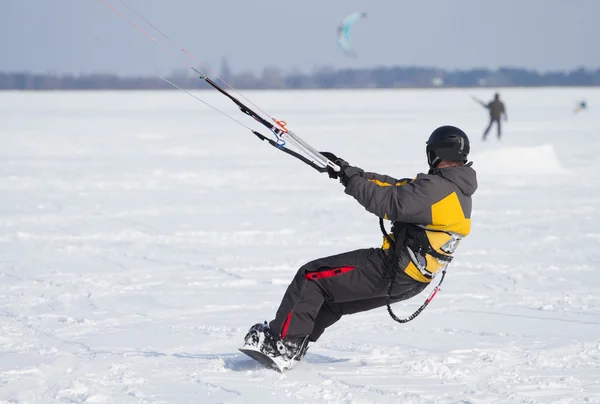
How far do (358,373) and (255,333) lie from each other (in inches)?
22.1

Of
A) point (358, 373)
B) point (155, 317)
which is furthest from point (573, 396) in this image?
point (155, 317)

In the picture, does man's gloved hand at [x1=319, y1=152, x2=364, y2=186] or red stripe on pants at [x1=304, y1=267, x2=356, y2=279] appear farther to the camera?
red stripe on pants at [x1=304, y1=267, x2=356, y2=279]

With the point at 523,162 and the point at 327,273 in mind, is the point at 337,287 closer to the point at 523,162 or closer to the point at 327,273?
the point at 327,273

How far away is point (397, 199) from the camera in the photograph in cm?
371

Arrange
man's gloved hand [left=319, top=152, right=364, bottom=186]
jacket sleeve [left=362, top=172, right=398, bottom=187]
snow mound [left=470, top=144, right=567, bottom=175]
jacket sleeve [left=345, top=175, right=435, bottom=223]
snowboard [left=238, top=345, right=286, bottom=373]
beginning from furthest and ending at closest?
snow mound [left=470, top=144, right=567, bottom=175]
snowboard [left=238, top=345, right=286, bottom=373]
jacket sleeve [left=362, top=172, right=398, bottom=187]
man's gloved hand [left=319, top=152, right=364, bottom=186]
jacket sleeve [left=345, top=175, right=435, bottom=223]

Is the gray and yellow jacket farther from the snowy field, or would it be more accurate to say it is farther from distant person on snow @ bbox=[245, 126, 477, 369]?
the snowy field

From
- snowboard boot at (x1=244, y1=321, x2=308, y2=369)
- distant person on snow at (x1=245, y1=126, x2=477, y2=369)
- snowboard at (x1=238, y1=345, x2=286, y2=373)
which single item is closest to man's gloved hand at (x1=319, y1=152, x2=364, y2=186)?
distant person on snow at (x1=245, y1=126, x2=477, y2=369)

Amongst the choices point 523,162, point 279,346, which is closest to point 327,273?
point 279,346

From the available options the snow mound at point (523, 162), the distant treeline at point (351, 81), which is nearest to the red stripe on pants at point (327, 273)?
the snow mound at point (523, 162)

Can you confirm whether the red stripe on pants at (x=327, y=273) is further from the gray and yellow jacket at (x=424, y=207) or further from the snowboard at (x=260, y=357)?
the snowboard at (x=260, y=357)

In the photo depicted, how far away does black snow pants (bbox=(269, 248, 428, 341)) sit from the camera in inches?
157

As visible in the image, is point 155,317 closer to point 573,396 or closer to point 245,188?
point 573,396

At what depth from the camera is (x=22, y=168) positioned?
48.6 ft

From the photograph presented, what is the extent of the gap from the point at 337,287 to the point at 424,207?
0.64 meters
